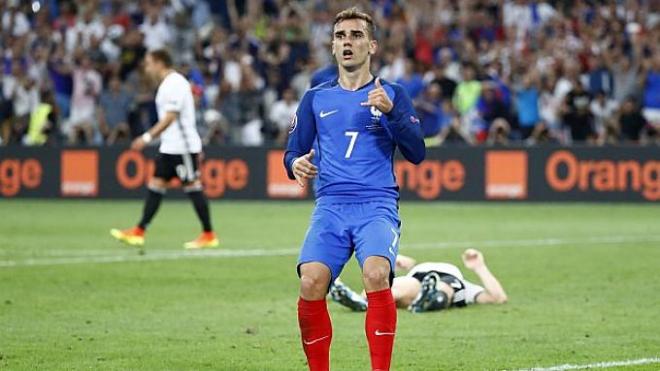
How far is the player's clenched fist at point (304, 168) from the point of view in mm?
7742

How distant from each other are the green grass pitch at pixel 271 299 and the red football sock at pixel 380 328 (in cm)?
123

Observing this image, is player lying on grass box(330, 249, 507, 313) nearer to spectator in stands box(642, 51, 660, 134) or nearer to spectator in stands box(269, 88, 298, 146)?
spectator in stands box(642, 51, 660, 134)

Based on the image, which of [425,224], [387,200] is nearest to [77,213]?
[425,224]

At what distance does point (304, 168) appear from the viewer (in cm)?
778

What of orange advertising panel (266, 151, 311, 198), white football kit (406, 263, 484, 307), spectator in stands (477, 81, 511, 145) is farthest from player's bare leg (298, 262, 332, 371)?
spectator in stands (477, 81, 511, 145)

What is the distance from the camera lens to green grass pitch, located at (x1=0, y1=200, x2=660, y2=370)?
367 inches

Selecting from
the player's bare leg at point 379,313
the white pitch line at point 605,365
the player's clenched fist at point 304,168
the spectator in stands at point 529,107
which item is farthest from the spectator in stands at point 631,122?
the player's bare leg at point 379,313

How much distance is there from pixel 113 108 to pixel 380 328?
2309cm

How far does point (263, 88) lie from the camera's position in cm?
2997

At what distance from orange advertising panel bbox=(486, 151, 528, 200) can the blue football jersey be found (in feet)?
59.9

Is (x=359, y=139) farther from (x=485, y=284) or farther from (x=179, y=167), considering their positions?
(x=179, y=167)

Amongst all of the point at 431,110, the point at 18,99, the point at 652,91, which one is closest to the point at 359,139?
the point at 431,110

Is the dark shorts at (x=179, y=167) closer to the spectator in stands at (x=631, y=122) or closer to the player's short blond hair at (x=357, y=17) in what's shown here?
the player's short blond hair at (x=357, y=17)

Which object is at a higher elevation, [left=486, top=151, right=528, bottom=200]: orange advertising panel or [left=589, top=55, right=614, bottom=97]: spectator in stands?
[left=589, top=55, right=614, bottom=97]: spectator in stands
